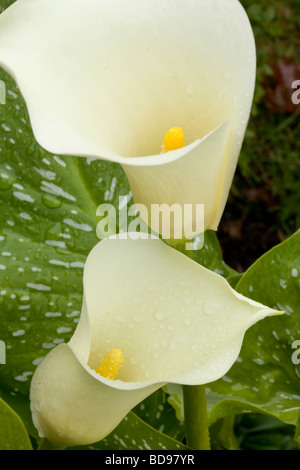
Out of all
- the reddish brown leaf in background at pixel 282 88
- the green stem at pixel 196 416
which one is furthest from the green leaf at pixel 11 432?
the reddish brown leaf in background at pixel 282 88

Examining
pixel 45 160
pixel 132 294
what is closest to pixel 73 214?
pixel 45 160

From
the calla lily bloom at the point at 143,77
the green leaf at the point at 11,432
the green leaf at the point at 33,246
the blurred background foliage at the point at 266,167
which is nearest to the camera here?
the calla lily bloom at the point at 143,77

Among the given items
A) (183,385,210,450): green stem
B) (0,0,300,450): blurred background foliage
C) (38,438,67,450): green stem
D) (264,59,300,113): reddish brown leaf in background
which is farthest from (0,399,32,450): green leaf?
(264,59,300,113): reddish brown leaf in background

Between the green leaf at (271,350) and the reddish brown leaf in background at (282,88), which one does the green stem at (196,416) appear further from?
the reddish brown leaf in background at (282,88)

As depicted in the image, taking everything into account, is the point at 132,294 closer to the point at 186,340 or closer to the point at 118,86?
the point at 186,340

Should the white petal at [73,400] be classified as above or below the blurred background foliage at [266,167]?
above

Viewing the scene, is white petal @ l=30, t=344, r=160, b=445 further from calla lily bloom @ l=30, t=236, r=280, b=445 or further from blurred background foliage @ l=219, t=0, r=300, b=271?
blurred background foliage @ l=219, t=0, r=300, b=271
